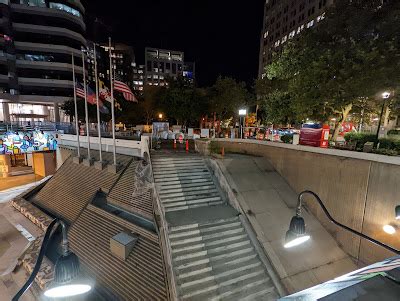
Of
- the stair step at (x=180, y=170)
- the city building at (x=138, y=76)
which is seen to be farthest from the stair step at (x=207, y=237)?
the city building at (x=138, y=76)

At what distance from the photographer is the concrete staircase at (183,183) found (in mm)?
12102

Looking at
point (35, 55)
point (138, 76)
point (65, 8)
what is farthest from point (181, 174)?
point (138, 76)

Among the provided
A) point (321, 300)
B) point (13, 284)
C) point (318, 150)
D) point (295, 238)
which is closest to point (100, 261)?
point (13, 284)

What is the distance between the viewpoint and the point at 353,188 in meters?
11.5

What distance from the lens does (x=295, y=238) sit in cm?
425

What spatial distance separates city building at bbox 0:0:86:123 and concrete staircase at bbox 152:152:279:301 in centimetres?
4286

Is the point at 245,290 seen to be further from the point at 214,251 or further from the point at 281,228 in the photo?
the point at 281,228

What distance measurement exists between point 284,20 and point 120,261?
7827cm

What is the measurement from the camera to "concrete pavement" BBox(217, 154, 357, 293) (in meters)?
9.68

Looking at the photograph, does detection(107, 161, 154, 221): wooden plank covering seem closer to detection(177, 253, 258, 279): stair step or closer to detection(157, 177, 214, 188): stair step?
detection(157, 177, 214, 188): stair step

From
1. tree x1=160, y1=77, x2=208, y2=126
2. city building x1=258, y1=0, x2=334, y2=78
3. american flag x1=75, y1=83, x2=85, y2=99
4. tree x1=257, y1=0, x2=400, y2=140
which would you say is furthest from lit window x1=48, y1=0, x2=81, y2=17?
tree x1=257, y1=0, x2=400, y2=140

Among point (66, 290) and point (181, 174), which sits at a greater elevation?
point (66, 290)

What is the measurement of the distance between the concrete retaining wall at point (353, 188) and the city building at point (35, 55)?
47.8m

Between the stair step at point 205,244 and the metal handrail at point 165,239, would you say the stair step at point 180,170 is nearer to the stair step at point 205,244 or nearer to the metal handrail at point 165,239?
the metal handrail at point 165,239
